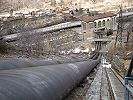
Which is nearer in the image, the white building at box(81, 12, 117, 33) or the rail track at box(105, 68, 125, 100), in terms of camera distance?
the rail track at box(105, 68, 125, 100)

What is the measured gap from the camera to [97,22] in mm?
106250

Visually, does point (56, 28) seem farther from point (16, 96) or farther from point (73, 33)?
point (16, 96)

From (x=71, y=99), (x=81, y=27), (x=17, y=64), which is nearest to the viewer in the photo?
(x=17, y=64)

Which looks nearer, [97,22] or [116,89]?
[116,89]

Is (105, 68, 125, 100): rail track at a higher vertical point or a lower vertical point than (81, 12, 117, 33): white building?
lower

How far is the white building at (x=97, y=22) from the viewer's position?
10338 cm

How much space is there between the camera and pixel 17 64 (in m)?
8.24

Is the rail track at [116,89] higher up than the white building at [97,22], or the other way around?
the white building at [97,22]

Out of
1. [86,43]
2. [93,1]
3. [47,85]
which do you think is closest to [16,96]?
[47,85]

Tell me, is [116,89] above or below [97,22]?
below

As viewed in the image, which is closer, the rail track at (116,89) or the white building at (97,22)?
the rail track at (116,89)

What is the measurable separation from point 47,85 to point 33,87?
747mm

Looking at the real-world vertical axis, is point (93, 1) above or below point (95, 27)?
above

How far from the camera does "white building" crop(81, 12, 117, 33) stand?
103375 mm
